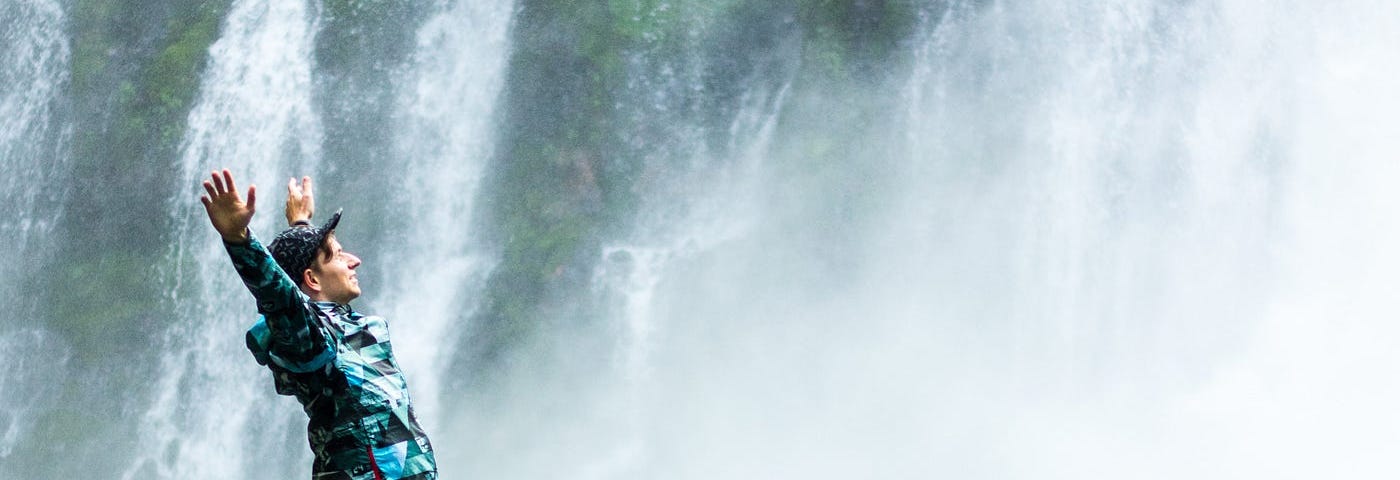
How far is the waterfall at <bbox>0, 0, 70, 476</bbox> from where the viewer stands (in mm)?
19453

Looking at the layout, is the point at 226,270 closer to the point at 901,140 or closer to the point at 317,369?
the point at 901,140

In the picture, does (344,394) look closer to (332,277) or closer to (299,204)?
(332,277)

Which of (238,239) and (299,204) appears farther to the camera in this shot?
(299,204)

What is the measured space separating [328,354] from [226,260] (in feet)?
52.9

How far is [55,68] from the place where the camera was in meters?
20.5

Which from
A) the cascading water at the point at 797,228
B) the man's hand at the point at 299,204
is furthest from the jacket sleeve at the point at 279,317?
the cascading water at the point at 797,228

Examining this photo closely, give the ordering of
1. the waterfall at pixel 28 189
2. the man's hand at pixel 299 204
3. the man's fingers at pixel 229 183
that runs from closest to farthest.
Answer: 1. the man's fingers at pixel 229 183
2. the man's hand at pixel 299 204
3. the waterfall at pixel 28 189

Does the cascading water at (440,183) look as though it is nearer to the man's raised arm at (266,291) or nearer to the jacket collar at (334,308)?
the jacket collar at (334,308)

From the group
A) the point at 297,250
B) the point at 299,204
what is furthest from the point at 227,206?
the point at 299,204

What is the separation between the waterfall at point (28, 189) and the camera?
19.5m

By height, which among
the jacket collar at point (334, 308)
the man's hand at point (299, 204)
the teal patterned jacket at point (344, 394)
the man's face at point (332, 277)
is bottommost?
the teal patterned jacket at point (344, 394)

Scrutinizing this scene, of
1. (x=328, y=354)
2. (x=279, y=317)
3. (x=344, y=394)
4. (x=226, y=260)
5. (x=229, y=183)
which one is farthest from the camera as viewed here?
(x=226, y=260)

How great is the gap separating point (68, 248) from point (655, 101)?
8.44m

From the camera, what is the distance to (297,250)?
3898mm
